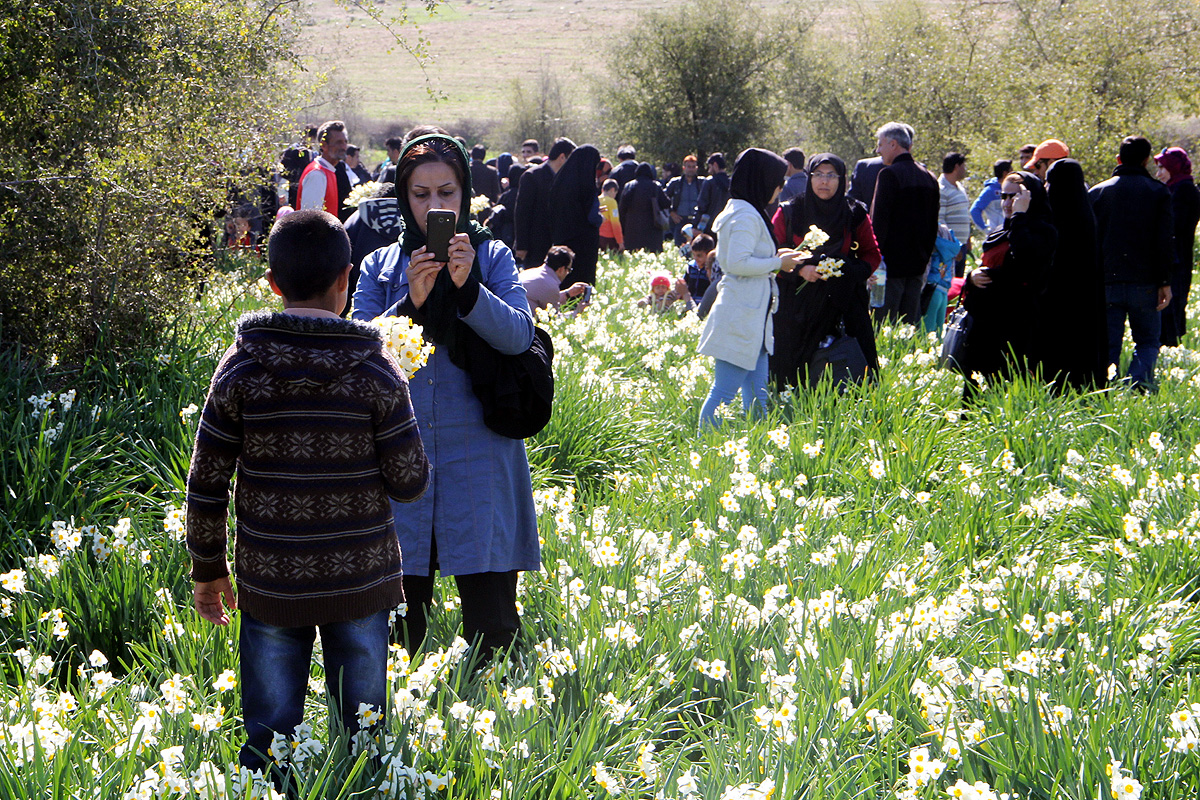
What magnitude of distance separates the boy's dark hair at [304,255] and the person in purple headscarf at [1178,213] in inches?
329

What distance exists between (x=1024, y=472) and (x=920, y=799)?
3357 mm

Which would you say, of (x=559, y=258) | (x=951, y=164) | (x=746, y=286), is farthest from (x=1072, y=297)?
(x=951, y=164)

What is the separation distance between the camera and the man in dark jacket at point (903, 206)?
8906 millimetres

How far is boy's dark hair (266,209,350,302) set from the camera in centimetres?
244

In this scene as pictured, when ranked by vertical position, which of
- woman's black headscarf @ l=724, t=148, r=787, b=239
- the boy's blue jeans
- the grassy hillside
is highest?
the grassy hillside

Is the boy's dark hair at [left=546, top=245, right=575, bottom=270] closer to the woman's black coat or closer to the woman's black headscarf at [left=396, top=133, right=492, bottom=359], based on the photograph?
the woman's black headscarf at [left=396, top=133, right=492, bottom=359]

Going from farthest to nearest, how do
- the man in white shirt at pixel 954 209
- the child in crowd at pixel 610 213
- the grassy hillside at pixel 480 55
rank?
the grassy hillside at pixel 480 55
the child in crowd at pixel 610 213
the man in white shirt at pixel 954 209

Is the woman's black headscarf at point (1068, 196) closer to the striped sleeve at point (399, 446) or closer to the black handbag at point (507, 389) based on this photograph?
the black handbag at point (507, 389)

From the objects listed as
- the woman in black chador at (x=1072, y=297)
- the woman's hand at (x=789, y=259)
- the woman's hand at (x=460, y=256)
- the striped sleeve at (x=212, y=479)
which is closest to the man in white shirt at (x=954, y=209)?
the woman in black chador at (x=1072, y=297)

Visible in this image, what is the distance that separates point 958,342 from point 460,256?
16.4 ft

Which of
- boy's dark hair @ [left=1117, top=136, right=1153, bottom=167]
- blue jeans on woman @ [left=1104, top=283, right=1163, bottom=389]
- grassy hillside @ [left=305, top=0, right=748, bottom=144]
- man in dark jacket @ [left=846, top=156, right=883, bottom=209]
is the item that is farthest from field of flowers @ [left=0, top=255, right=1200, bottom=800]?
grassy hillside @ [left=305, top=0, right=748, bottom=144]

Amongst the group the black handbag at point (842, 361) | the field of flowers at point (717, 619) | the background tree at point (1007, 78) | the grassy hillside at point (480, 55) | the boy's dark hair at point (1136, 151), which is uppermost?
the grassy hillside at point (480, 55)

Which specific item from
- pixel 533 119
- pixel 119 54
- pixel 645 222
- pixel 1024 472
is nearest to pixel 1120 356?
pixel 1024 472

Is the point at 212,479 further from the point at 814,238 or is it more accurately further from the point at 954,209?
the point at 954,209
